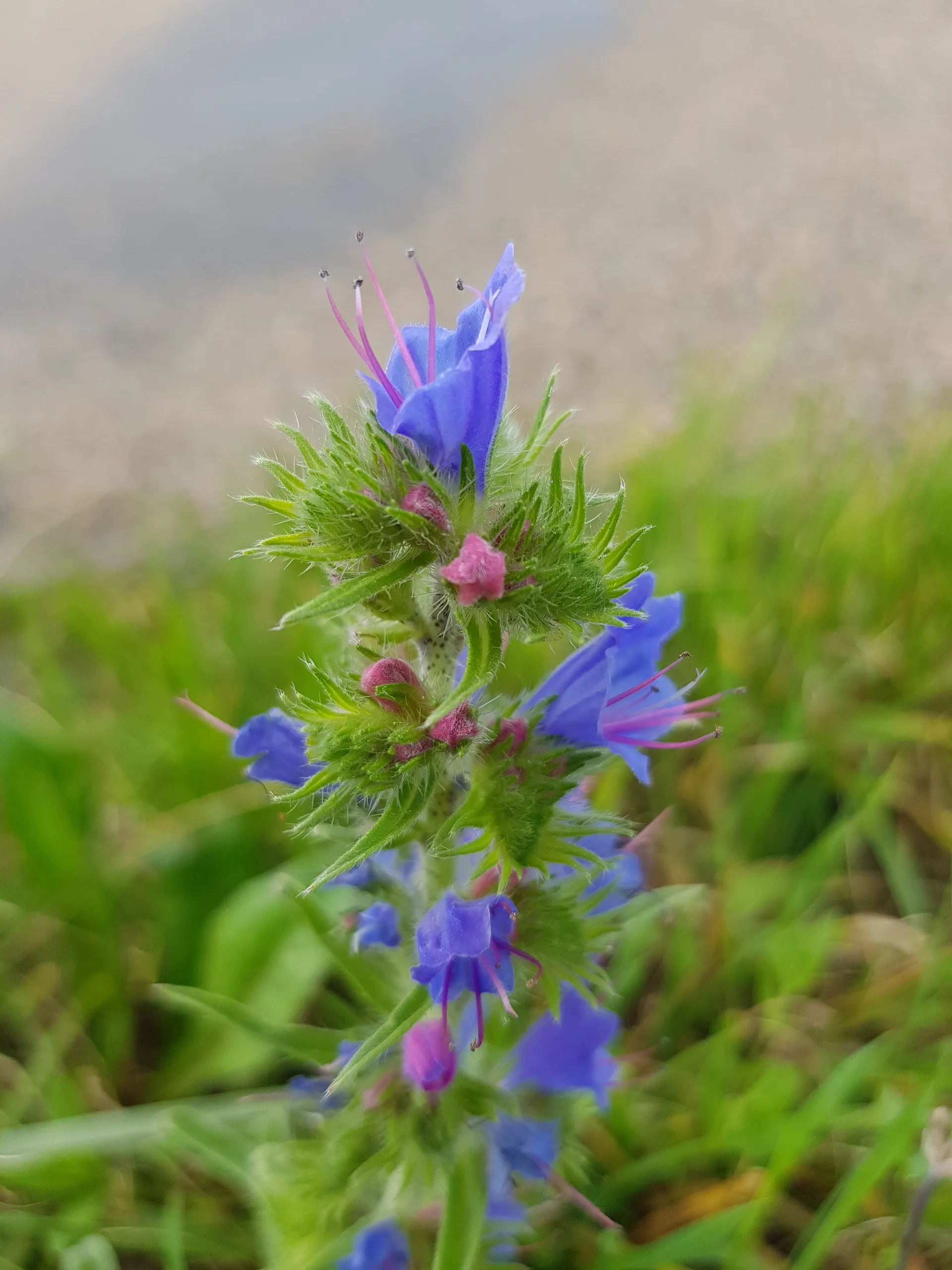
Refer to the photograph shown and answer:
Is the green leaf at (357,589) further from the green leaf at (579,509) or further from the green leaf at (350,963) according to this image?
the green leaf at (350,963)

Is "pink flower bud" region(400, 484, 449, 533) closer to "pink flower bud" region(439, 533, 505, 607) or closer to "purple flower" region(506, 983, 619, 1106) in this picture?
"pink flower bud" region(439, 533, 505, 607)

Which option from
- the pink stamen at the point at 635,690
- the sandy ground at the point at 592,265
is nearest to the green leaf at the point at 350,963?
the pink stamen at the point at 635,690

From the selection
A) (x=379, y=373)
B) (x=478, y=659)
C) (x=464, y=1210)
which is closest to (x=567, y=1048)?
(x=464, y=1210)

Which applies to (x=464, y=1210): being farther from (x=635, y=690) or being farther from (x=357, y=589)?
(x=357, y=589)

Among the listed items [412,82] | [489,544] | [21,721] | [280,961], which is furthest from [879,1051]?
[412,82]

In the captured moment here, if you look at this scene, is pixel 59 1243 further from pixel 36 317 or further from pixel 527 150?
pixel 527 150

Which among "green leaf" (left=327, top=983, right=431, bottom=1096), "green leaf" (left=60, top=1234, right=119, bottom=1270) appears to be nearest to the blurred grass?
"green leaf" (left=60, top=1234, right=119, bottom=1270)
